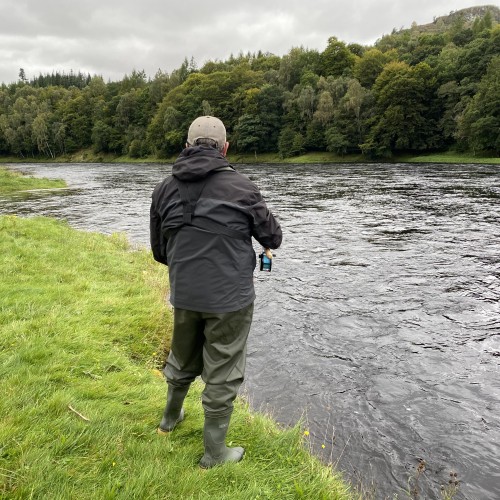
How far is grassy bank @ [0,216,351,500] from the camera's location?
11.1 ft

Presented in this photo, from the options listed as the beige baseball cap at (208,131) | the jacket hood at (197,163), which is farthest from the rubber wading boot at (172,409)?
the beige baseball cap at (208,131)

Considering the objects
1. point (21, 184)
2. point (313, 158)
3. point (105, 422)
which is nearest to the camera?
point (105, 422)

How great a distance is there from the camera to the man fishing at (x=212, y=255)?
141 inches

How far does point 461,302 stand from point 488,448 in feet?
16.8

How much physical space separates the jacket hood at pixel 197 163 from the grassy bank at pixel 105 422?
2.45 m

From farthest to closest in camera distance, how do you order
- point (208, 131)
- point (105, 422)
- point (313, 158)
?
point (313, 158)
point (105, 422)
point (208, 131)

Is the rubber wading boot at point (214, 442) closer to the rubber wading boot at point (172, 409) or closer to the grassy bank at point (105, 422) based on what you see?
the grassy bank at point (105, 422)

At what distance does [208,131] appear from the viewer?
12.1 ft

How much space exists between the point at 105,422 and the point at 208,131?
9.66ft

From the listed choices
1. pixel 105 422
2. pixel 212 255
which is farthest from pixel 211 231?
pixel 105 422

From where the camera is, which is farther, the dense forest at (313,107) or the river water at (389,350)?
the dense forest at (313,107)

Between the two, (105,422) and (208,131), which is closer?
(208,131)

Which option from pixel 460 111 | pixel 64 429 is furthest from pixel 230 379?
pixel 460 111

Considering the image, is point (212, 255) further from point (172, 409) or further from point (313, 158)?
point (313, 158)
